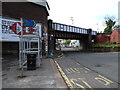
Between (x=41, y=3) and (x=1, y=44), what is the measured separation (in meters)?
10.4

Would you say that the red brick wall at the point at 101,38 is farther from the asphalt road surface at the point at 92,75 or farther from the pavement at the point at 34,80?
the pavement at the point at 34,80

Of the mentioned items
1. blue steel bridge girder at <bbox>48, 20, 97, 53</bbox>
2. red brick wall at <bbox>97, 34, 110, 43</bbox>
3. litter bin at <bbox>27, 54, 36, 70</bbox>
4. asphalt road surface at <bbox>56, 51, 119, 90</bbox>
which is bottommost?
asphalt road surface at <bbox>56, 51, 119, 90</bbox>

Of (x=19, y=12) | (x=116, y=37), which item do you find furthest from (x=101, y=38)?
(x=19, y=12)

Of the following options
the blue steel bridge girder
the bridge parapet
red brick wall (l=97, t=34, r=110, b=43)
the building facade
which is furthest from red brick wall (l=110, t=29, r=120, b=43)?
the building facade

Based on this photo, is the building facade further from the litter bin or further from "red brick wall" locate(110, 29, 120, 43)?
"red brick wall" locate(110, 29, 120, 43)

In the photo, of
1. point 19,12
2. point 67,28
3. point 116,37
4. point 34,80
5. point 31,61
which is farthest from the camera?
point 116,37

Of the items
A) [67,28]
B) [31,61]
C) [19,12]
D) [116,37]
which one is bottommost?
[31,61]

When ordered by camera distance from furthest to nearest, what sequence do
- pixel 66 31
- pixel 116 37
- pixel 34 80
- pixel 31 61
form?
1. pixel 116 37
2. pixel 66 31
3. pixel 31 61
4. pixel 34 80

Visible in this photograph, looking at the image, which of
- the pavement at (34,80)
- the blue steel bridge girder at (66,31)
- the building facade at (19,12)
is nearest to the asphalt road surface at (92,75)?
the pavement at (34,80)

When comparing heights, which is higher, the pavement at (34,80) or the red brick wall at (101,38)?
the red brick wall at (101,38)

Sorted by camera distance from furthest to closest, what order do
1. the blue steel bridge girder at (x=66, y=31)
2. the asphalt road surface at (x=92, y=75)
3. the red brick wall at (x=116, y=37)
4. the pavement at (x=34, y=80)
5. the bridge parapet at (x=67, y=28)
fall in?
1. the red brick wall at (x=116, y=37)
2. the bridge parapet at (x=67, y=28)
3. the blue steel bridge girder at (x=66, y=31)
4. the asphalt road surface at (x=92, y=75)
5. the pavement at (x=34, y=80)

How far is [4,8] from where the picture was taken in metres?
17.5

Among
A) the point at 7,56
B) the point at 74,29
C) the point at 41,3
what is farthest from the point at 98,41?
the point at 7,56

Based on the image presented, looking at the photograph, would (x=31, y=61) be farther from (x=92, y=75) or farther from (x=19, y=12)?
(x=19, y=12)
